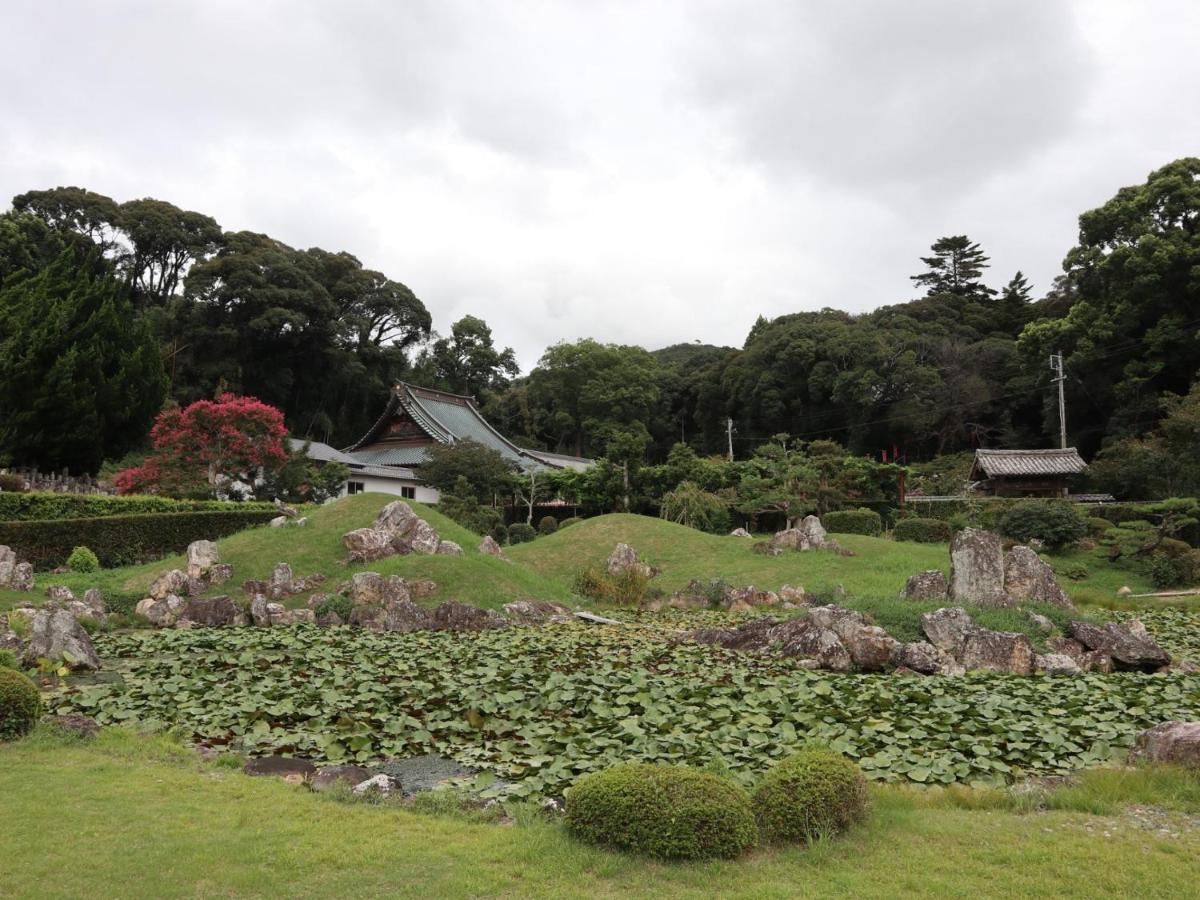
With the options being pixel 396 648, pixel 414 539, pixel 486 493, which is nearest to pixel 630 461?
pixel 486 493

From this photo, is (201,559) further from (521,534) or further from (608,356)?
(608,356)

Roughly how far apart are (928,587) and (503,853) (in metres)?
12.7

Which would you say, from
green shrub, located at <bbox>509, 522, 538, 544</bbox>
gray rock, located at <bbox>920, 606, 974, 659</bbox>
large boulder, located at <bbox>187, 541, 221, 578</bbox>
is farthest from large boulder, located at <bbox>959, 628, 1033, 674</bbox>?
green shrub, located at <bbox>509, 522, 538, 544</bbox>

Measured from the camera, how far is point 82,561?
19.3 m

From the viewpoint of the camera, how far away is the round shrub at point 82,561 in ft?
63.4

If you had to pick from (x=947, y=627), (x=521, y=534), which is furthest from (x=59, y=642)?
(x=521, y=534)

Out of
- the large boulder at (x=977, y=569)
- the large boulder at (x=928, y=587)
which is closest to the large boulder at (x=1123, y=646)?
the large boulder at (x=977, y=569)

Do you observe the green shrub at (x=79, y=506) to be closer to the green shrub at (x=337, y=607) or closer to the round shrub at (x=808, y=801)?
the green shrub at (x=337, y=607)

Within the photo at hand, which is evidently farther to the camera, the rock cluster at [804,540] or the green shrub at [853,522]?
the green shrub at [853,522]

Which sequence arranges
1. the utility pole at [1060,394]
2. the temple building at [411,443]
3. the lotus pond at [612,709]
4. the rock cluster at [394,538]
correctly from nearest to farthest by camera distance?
the lotus pond at [612,709] < the rock cluster at [394,538] < the utility pole at [1060,394] < the temple building at [411,443]

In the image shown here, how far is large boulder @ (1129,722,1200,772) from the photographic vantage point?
5922 mm

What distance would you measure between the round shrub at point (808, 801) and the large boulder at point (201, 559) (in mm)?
16072

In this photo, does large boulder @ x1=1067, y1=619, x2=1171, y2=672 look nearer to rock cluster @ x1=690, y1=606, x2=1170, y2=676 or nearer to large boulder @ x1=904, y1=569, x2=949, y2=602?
rock cluster @ x1=690, y1=606, x2=1170, y2=676

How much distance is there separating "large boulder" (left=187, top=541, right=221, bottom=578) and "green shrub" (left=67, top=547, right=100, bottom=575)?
3.26m
